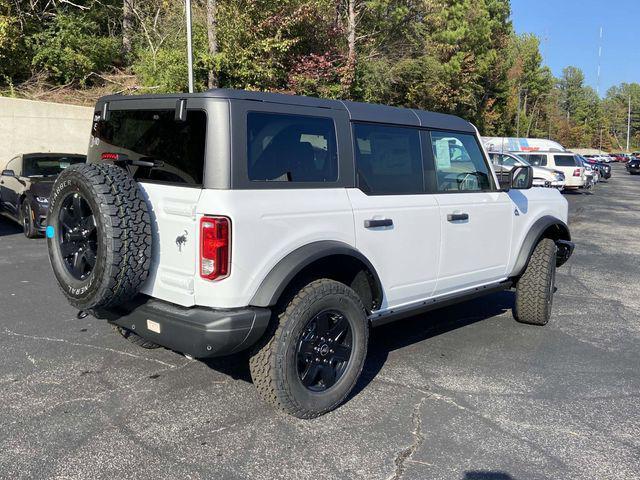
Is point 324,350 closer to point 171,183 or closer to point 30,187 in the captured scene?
point 171,183

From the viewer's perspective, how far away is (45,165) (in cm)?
1092

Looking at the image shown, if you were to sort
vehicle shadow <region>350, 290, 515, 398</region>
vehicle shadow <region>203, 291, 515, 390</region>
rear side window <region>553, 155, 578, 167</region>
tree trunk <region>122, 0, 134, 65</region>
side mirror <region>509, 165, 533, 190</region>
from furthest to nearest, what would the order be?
rear side window <region>553, 155, 578, 167</region>
tree trunk <region>122, 0, 134, 65</region>
side mirror <region>509, 165, 533, 190</region>
vehicle shadow <region>350, 290, 515, 398</region>
vehicle shadow <region>203, 291, 515, 390</region>

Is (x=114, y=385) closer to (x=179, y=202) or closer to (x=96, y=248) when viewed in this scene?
(x=96, y=248)

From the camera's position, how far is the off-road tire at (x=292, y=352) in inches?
136

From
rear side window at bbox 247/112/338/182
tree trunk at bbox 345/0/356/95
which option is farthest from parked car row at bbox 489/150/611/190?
rear side window at bbox 247/112/338/182

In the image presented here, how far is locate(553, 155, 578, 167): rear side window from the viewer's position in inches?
1016

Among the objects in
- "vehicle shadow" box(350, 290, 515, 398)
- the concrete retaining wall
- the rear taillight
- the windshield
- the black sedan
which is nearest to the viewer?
the rear taillight

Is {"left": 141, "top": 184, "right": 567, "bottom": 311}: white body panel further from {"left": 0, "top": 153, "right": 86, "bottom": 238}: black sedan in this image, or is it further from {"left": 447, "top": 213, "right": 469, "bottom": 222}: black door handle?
{"left": 0, "top": 153, "right": 86, "bottom": 238}: black sedan

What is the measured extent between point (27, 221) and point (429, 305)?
27.2ft

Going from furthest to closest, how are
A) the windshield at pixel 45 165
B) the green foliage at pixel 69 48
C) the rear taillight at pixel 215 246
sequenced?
1. the green foliage at pixel 69 48
2. the windshield at pixel 45 165
3. the rear taillight at pixel 215 246

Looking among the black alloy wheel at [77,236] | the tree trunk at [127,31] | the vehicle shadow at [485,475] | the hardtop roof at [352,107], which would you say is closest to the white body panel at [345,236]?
the black alloy wheel at [77,236]

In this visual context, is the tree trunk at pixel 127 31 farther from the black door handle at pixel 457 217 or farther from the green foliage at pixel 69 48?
the black door handle at pixel 457 217

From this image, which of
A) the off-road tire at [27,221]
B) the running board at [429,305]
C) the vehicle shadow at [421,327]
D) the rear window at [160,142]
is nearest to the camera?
the rear window at [160,142]

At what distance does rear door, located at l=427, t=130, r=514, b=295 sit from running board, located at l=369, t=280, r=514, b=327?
6cm
